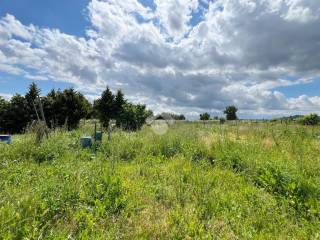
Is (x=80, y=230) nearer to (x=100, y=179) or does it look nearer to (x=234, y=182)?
(x=100, y=179)

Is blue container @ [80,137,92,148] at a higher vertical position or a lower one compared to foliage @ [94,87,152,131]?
lower

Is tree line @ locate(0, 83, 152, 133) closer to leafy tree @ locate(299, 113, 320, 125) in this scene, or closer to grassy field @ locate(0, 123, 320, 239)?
leafy tree @ locate(299, 113, 320, 125)

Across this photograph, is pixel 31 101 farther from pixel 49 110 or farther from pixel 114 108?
pixel 114 108

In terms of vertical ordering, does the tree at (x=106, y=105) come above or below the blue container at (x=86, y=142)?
above

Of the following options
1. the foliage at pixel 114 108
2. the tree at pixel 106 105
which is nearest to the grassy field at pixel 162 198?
the foliage at pixel 114 108

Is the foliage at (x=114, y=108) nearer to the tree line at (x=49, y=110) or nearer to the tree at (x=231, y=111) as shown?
the tree line at (x=49, y=110)

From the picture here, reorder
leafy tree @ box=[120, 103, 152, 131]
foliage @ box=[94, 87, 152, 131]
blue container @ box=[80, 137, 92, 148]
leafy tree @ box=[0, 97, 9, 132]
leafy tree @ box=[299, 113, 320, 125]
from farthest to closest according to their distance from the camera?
foliage @ box=[94, 87, 152, 131]
leafy tree @ box=[120, 103, 152, 131]
leafy tree @ box=[0, 97, 9, 132]
leafy tree @ box=[299, 113, 320, 125]
blue container @ box=[80, 137, 92, 148]

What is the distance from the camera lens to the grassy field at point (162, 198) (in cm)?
304

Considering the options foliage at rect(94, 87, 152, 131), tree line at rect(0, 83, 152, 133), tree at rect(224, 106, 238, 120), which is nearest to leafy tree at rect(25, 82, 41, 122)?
tree line at rect(0, 83, 152, 133)

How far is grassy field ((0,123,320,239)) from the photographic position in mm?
3045

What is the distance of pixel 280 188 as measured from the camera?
177 inches

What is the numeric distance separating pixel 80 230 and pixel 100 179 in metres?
1.20

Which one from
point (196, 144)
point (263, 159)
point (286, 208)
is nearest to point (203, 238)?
point (286, 208)

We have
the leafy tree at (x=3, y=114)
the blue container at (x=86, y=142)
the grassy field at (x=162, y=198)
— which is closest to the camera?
the grassy field at (x=162, y=198)
